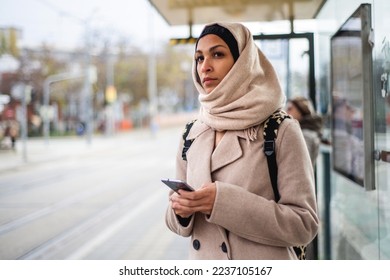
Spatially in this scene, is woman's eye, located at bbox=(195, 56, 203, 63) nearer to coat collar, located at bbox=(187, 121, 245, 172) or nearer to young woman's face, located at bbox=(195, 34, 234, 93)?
young woman's face, located at bbox=(195, 34, 234, 93)

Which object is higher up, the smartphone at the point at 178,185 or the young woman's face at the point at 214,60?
the young woman's face at the point at 214,60

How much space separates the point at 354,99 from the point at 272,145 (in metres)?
1.82

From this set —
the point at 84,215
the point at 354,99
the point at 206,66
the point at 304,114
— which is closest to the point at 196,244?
the point at 206,66

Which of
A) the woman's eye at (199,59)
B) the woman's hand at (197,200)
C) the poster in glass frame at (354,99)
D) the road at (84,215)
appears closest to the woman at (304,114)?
the poster in glass frame at (354,99)

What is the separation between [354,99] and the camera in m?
3.02

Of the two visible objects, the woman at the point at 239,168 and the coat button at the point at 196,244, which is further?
the coat button at the point at 196,244

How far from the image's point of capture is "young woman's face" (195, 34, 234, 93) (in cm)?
150

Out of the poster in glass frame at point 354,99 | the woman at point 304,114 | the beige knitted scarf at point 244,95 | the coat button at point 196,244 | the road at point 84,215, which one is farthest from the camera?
the road at point 84,215

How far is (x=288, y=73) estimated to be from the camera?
4609mm

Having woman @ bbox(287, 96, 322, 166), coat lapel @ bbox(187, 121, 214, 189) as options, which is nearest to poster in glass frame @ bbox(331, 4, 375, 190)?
woman @ bbox(287, 96, 322, 166)

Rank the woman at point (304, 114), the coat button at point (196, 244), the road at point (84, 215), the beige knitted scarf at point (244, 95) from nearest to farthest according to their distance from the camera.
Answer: the beige knitted scarf at point (244, 95), the coat button at point (196, 244), the woman at point (304, 114), the road at point (84, 215)

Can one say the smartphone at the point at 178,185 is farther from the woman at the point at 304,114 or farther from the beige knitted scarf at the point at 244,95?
the woman at the point at 304,114

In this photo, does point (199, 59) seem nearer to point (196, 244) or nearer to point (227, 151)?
point (227, 151)

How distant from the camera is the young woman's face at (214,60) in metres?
1.50
